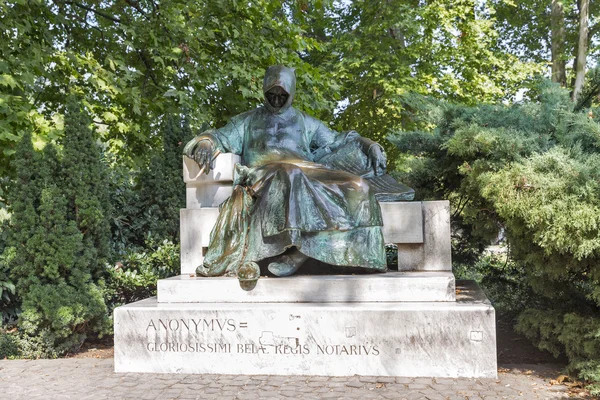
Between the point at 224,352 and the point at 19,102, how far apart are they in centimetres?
423

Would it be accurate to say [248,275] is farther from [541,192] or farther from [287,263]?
[541,192]

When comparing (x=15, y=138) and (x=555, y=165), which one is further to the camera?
(x=15, y=138)

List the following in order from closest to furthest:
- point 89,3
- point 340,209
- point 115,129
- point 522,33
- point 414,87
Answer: point 340,209 → point 115,129 → point 89,3 → point 414,87 → point 522,33

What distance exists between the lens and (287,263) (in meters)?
5.07

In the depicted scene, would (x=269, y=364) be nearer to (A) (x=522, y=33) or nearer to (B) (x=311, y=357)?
(B) (x=311, y=357)

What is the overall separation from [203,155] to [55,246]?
1942mm

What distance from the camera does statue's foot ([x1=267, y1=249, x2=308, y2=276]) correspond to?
501cm

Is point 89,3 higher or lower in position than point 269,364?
higher

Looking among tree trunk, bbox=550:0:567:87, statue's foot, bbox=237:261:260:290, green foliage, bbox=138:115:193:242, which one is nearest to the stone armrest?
Answer: statue's foot, bbox=237:261:260:290

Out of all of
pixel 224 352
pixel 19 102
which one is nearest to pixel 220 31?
pixel 19 102

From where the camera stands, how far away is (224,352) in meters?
4.73

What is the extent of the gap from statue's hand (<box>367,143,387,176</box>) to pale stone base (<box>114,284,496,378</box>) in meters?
1.44

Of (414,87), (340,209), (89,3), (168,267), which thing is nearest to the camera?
(340,209)

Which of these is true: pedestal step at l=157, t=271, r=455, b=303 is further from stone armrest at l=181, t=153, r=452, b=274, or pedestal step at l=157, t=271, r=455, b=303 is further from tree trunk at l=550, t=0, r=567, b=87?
tree trunk at l=550, t=0, r=567, b=87
